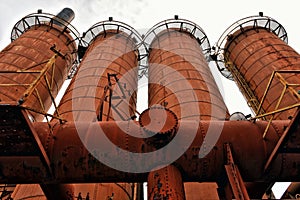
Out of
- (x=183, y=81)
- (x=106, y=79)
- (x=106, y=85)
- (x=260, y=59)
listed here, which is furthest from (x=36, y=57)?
(x=260, y=59)

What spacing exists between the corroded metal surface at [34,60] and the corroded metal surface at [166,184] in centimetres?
696

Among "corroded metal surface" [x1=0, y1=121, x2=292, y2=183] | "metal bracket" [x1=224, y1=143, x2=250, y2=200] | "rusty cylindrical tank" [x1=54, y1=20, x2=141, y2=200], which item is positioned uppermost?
"rusty cylindrical tank" [x1=54, y1=20, x2=141, y2=200]

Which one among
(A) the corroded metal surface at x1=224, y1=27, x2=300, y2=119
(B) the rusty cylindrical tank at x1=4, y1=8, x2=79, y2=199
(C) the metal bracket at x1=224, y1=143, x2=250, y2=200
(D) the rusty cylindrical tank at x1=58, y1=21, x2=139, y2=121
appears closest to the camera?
(C) the metal bracket at x1=224, y1=143, x2=250, y2=200

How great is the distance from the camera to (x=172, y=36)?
16.2 m

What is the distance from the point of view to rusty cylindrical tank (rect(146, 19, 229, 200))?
910 cm

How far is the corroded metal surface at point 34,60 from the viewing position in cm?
1141

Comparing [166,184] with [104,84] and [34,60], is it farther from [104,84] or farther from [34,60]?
[34,60]

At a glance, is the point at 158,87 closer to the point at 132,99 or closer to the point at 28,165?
the point at 132,99

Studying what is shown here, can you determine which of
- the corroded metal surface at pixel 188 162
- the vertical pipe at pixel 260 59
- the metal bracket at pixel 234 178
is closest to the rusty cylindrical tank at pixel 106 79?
the corroded metal surface at pixel 188 162

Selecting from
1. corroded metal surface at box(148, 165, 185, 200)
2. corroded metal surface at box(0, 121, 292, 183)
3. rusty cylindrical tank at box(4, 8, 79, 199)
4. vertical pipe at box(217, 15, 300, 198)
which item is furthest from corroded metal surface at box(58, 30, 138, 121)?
vertical pipe at box(217, 15, 300, 198)

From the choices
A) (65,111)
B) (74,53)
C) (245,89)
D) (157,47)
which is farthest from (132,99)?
(74,53)

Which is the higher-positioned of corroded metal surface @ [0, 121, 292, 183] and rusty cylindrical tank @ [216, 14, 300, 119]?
rusty cylindrical tank @ [216, 14, 300, 119]

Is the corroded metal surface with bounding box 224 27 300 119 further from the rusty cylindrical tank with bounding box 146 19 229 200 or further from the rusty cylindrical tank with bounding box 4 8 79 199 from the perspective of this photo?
the rusty cylindrical tank with bounding box 4 8 79 199

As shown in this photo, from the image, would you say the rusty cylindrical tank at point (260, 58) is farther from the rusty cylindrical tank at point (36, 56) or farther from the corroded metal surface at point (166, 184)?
the rusty cylindrical tank at point (36, 56)
